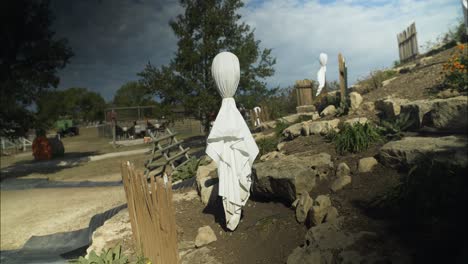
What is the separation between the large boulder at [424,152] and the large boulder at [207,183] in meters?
2.41

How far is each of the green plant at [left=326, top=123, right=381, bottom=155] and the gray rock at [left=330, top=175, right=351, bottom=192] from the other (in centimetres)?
80

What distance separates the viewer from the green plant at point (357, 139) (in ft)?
14.5

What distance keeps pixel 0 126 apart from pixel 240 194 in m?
13.0

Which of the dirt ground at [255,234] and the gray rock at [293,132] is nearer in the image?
the dirt ground at [255,234]

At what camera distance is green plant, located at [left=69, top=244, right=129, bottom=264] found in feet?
12.6

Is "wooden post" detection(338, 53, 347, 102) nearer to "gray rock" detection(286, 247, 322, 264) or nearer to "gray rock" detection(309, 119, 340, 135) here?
"gray rock" detection(309, 119, 340, 135)

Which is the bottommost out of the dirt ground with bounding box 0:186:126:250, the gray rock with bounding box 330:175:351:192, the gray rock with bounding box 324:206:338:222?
the dirt ground with bounding box 0:186:126:250

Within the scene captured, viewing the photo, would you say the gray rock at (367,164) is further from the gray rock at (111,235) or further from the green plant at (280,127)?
the green plant at (280,127)

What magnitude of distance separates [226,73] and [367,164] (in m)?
1.82

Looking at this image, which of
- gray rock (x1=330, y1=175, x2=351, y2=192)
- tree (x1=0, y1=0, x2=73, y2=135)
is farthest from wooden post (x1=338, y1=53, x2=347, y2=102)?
tree (x1=0, y1=0, x2=73, y2=135)

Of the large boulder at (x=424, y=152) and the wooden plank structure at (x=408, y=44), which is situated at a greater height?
the wooden plank structure at (x=408, y=44)

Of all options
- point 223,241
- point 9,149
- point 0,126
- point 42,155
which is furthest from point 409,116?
point 9,149

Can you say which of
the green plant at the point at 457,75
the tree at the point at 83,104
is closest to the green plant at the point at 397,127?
the green plant at the point at 457,75

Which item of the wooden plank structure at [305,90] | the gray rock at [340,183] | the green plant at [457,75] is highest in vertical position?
the wooden plank structure at [305,90]
